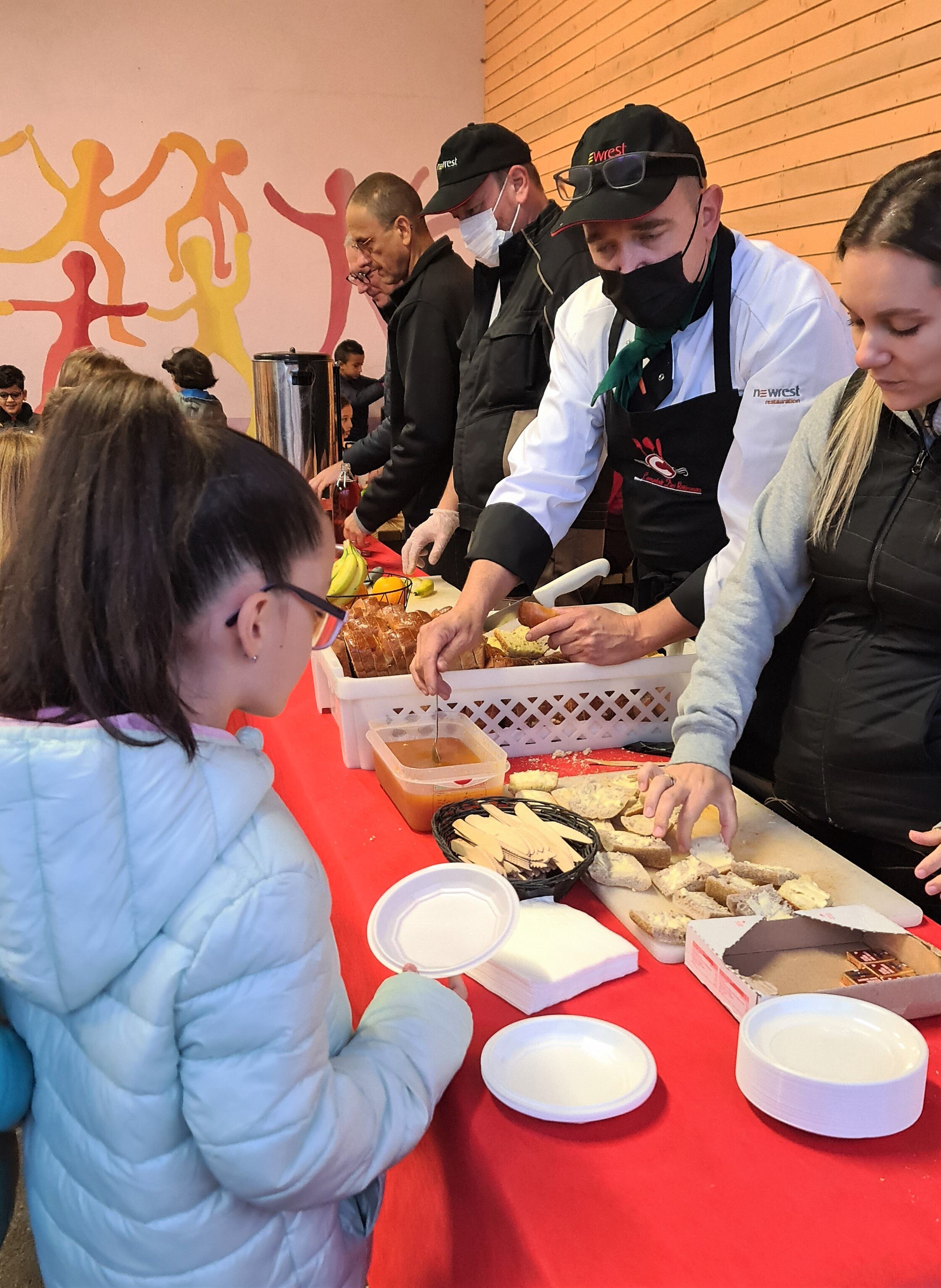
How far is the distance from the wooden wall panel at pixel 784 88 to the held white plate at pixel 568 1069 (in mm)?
2839

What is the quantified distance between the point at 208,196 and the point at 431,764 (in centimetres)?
590

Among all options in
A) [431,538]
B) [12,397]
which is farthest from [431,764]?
[12,397]

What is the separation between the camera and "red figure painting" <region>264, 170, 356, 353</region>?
21.2 feet

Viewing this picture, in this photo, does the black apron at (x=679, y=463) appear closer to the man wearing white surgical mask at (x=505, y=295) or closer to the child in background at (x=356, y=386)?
the man wearing white surgical mask at (x=505, y=295)

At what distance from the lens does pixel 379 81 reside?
648 centimetres

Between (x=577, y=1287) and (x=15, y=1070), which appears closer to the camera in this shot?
(x=577, y=1287)

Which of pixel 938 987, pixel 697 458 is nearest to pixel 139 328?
pixel 697 458

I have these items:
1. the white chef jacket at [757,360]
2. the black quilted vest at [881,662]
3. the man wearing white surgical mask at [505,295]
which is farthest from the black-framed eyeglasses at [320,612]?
the man wearing white surgical mask at [505,295]

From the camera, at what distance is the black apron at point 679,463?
1.88 m

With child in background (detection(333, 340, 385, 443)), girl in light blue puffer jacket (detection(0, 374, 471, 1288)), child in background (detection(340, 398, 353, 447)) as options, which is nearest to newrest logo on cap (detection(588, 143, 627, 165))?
girl in light blue puffer jacket (detection(0, 374, 471, 1288))

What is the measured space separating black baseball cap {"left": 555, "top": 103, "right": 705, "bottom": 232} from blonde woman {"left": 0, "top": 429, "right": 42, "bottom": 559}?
1099 millimetres

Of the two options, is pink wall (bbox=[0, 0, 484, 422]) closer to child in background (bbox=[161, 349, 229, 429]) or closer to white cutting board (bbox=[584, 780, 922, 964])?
child in background (bbox=[161, 349, 229, 429])

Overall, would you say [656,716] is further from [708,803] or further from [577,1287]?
[577,1287]

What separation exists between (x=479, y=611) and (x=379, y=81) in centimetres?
603
